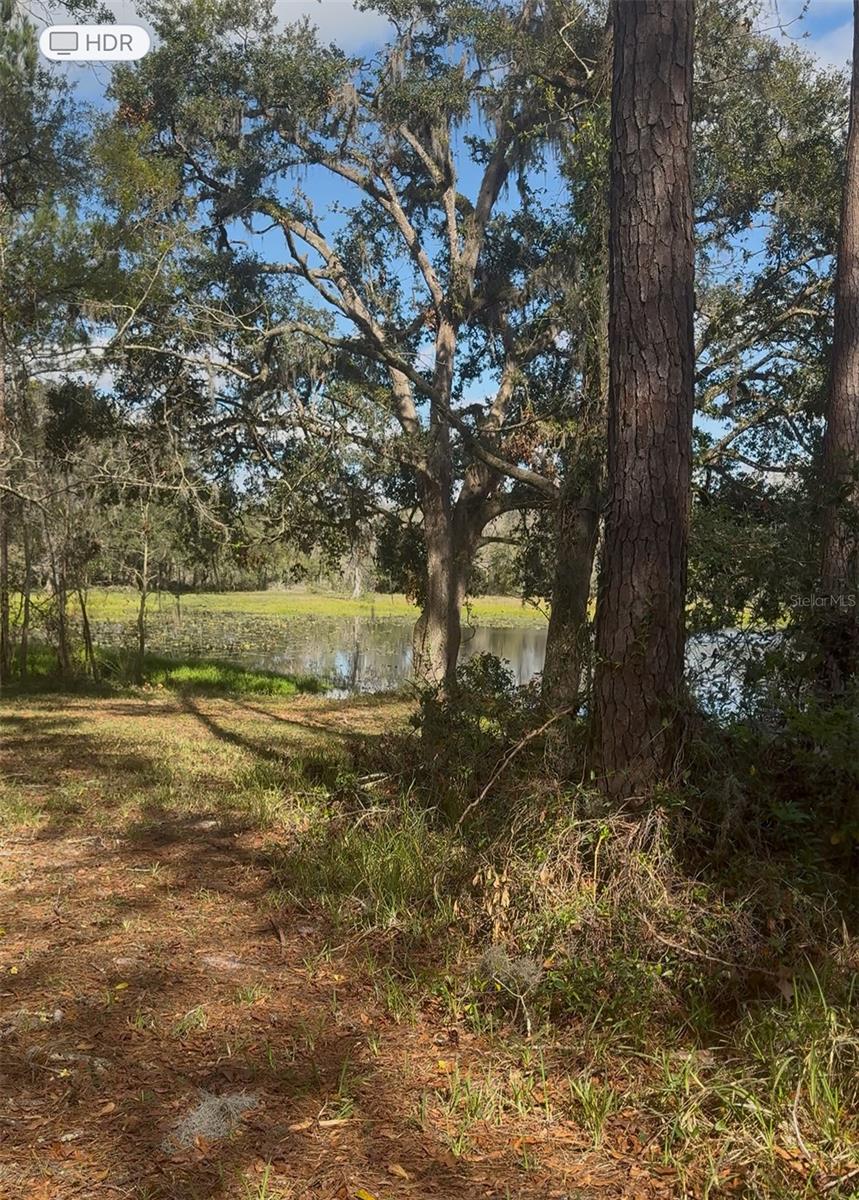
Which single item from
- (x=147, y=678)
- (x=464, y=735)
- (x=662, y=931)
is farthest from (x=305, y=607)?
(x=662, y=931)

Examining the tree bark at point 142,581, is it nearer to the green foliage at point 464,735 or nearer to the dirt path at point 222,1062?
the green foliage at point 464,735

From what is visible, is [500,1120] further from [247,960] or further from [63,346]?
[63,346]

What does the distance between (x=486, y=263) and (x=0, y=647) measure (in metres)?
9.59

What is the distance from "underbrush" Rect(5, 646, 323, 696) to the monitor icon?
845 cm

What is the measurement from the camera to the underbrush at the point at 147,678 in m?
14.3

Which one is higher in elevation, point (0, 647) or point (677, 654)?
point (677, 654)

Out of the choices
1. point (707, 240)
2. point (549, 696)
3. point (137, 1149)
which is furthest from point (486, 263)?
point (137, 1149)

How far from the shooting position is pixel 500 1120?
261 centimetres

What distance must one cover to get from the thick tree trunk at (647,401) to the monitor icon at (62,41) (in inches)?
200

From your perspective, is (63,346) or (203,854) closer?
(203,854)

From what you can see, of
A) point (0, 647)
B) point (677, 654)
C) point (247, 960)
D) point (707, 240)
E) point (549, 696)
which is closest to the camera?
point (247, 960)

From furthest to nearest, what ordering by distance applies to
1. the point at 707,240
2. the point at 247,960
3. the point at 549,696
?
1. the point at 707,240
2. the point at 549,696
3. the point at 247,960

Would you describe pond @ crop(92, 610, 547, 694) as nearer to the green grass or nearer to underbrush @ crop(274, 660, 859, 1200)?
the green grass

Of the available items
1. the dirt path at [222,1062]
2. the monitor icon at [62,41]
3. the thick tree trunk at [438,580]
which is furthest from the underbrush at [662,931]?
the thick tree trunk at [438,580]
